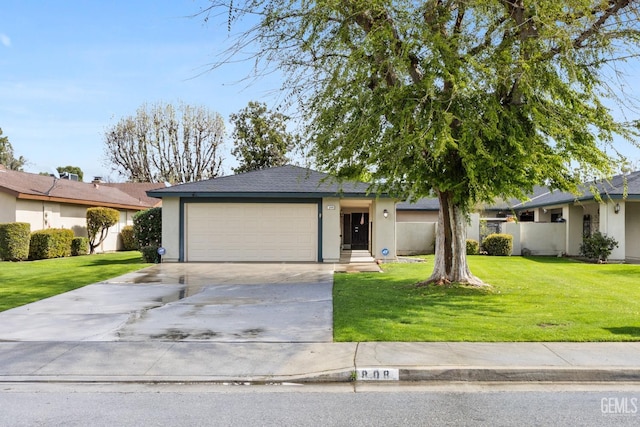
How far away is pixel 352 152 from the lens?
10500 mm

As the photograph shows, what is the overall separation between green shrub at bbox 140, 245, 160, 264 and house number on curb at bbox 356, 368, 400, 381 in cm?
1421

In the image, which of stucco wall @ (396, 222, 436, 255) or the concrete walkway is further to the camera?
stucco wall @ (396, 222, 436, 255)

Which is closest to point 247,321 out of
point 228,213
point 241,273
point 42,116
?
point 241,273

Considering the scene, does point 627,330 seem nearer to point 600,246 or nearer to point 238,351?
point 238,351

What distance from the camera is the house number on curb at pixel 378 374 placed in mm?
5446

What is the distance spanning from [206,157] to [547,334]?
1545 inches

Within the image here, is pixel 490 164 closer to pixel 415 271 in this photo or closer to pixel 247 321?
pixel 247 321

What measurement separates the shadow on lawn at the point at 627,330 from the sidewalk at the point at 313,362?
45cm

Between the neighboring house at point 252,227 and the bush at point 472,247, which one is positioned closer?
the neighboring house at point 252,227

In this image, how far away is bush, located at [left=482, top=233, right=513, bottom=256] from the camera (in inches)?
856

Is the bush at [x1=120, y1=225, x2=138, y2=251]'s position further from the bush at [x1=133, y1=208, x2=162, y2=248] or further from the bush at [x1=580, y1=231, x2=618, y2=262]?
the bush at [x1=580, y1=231, x2=618, y2=262]

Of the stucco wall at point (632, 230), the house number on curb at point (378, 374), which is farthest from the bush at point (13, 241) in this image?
the stucco wall at point (632, 230)

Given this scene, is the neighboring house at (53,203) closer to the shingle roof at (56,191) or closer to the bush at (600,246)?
the shingle roof at (56,191)

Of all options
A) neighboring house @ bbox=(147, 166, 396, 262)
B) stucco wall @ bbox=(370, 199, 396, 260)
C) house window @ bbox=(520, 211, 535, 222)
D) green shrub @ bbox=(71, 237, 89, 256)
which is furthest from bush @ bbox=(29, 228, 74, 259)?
house window @ bbox=(520, 211, 535, 222)
